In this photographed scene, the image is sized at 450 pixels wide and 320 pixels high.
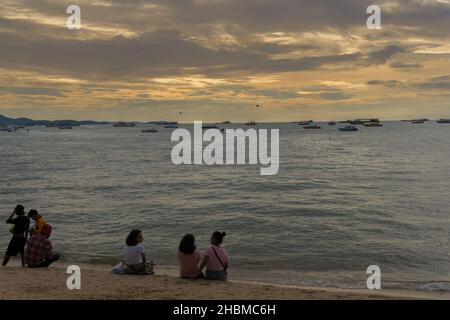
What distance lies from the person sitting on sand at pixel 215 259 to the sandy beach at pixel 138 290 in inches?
14.2

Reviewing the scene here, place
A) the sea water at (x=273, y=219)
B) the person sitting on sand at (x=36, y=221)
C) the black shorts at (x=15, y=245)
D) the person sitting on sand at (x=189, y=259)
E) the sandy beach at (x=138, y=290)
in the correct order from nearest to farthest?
the sandy beach at (x=138, y=290) < the person sitting on sand at (x=189, y=259) < the person sitting on sand at (x=36, y=221) < the black shorts at (x=15, y=245) < the sea water at (x=273, y=219)

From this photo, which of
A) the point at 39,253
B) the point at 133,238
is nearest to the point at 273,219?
the point at 133,238

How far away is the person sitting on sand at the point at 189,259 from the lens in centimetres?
1208

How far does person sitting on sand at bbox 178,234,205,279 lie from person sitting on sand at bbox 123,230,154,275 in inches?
48.4

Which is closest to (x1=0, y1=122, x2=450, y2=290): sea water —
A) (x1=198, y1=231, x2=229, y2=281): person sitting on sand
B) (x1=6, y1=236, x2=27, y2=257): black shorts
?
(x1=198, y1=231, x2=229, y2=281): person sitting on sand

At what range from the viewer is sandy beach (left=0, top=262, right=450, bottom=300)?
33.4 ft

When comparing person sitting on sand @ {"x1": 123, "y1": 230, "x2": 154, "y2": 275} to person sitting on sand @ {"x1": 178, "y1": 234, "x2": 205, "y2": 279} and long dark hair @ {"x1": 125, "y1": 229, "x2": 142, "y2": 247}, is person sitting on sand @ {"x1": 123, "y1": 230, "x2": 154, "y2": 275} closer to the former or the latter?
long dark hair @ {"x1": 125, "y1": 229, "x2": 142, "y2": 247}

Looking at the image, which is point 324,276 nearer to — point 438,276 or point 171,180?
point 438,276

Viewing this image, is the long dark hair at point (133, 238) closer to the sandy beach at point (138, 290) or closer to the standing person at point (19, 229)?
the sandy beach at point (138, 290)

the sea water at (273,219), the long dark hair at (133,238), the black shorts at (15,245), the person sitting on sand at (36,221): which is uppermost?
the person sitting on sand at (36,221)

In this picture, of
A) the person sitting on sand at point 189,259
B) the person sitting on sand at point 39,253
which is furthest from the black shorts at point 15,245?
the person sitting on sand at point 189,259

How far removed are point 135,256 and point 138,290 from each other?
6.48ft

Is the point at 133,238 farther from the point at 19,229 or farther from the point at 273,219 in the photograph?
the point at 273,219

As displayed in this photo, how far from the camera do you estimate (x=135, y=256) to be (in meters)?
12.7
